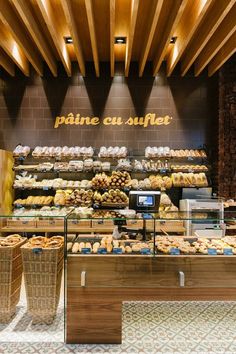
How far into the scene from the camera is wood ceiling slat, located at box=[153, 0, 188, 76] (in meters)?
3.65

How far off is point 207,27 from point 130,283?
3.63 meters

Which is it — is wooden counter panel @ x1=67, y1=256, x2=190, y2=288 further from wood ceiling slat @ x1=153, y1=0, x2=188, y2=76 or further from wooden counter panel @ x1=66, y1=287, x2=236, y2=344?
wood ceiling slat @ x1=153, y1=0, x2=188, y2=76

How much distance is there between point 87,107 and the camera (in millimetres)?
6059

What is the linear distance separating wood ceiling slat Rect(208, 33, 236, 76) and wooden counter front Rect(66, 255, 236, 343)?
3.41 meters

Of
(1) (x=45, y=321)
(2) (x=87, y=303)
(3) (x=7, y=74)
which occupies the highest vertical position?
(3) (x=7, y=74)

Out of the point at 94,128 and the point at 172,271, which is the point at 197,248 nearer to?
the point at 172,271

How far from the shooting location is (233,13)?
3992mm

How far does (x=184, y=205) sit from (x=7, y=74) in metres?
4.24

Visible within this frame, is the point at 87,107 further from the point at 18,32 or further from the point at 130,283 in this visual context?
the point at 130,283

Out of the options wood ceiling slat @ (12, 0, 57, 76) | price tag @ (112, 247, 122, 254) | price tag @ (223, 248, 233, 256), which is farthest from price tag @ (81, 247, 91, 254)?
wood ceiling slat @ (12, 0, 57, 76)

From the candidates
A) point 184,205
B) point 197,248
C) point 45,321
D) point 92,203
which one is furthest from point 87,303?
point 184,205

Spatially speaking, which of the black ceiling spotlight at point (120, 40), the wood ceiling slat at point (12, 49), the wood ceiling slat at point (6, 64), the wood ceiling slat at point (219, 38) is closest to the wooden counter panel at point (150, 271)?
the wood ceiling slat at point (219, 38)

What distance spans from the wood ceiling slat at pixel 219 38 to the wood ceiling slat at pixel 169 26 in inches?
29.7

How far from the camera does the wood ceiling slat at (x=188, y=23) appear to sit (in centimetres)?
374
